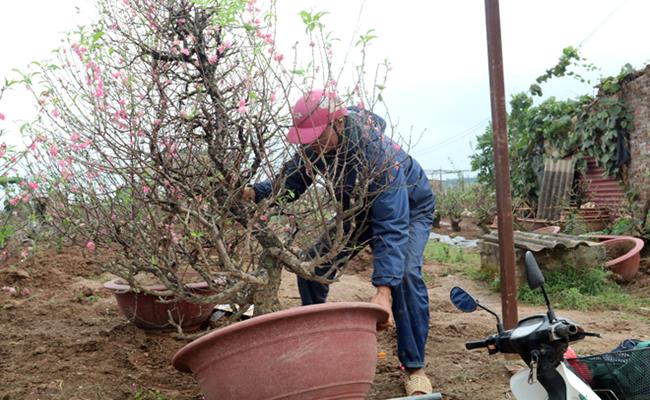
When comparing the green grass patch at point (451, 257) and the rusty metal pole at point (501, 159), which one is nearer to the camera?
the rusty metal pole at point (501, 159)

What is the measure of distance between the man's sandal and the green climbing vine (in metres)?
10.1

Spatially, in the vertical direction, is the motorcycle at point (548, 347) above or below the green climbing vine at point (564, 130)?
below

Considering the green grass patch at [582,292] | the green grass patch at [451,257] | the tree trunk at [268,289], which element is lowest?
the green grass patch at [582,292]

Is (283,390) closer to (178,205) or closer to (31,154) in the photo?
(178,205)

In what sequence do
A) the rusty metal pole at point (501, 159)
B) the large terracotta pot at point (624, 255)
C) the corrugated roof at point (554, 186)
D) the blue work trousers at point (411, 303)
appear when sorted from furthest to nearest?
the corrugated roof at point (554, 186) < the large terracotta pot at point (624, 255) < the rusty metal pole at point (501, 159) < the blue work trousers at point (411, 303)

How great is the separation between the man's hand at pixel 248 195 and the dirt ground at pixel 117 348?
1.12 metres

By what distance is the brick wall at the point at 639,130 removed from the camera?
11562 mm

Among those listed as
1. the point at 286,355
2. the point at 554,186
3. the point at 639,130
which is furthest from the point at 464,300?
the point at 554,186

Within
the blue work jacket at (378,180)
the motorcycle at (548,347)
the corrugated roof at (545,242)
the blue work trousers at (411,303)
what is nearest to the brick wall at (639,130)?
the corrugated roof at (545,242)

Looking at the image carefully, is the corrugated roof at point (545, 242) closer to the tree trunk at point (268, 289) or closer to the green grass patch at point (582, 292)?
the green grass patch at point (582, 292)

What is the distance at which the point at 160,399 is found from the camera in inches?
136

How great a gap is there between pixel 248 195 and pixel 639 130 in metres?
10.5

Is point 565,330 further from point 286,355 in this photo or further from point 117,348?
point 117,348

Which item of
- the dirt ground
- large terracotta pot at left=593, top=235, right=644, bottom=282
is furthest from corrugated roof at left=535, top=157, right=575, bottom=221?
the dirt ground
